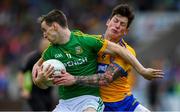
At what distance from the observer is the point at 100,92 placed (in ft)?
30.6

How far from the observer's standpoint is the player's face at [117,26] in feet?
30.3

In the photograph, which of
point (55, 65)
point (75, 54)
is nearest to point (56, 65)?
point (55, 65)

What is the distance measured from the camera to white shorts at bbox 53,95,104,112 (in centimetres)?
892

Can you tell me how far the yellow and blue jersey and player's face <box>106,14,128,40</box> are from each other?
164mm

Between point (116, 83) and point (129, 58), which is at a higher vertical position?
point (129, 58)

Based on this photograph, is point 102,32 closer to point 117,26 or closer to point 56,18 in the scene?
point 117,26

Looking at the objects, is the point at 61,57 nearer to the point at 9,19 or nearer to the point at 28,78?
the point at 28,78

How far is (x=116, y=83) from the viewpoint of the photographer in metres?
9.41

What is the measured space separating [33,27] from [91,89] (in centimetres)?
1546

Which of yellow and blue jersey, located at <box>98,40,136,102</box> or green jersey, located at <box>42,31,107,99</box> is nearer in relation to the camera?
green jersey, located at <box>42,31,107,99</box>

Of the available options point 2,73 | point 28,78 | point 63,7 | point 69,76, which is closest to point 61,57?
point 69,76

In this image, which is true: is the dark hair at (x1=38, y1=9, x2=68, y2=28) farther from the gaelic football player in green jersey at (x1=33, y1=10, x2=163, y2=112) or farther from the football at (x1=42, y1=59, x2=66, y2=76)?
the football at (x1=42, y1=59, x2=66, y2=76)

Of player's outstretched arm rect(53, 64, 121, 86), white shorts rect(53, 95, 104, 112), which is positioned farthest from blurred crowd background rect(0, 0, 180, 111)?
white shorts rect(53, 95, 104, 112)

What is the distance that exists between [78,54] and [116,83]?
79 cm
